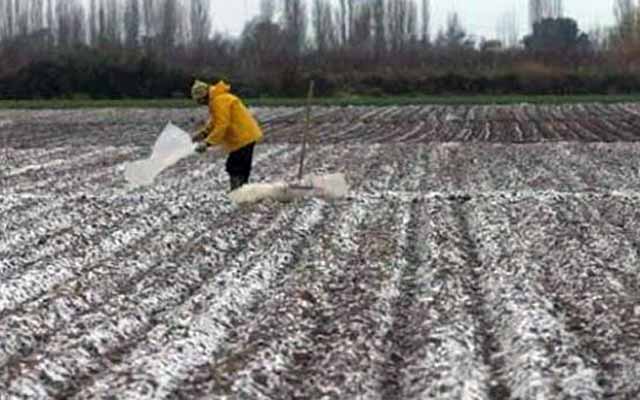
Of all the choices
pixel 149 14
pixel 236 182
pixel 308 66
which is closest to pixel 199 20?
pixel 149 14

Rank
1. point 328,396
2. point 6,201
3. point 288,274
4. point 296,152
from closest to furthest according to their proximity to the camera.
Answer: point 328,396 → point 288,274 → point 6,201 → point 296,152

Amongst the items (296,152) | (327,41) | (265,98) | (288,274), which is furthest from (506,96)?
(288,274)

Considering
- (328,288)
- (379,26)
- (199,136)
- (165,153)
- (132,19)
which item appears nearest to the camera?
(328,288)

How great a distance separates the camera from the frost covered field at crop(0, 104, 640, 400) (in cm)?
673

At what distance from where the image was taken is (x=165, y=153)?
1494cm

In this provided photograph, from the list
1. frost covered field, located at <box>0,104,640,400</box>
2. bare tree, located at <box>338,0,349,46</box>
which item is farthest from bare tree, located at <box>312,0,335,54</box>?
frost covered field, located at <box>0,104,640,400</box>

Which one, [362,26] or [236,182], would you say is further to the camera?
[362,26]

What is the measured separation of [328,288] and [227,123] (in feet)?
18.3

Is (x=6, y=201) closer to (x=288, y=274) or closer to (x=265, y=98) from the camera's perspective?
(x=288, y=274)

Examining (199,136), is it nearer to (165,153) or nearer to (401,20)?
(165,153)

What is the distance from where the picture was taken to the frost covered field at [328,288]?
673 centimetres

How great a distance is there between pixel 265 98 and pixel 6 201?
43606 millimetres

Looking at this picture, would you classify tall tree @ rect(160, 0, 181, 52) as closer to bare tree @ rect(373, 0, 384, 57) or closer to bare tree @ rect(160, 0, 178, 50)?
bare tree @ rect(160, 0, 178, 50)

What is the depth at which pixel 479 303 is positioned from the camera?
8625 millimetres
